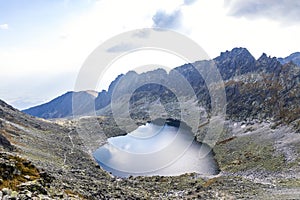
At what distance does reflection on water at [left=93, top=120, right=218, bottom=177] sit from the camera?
92625mm

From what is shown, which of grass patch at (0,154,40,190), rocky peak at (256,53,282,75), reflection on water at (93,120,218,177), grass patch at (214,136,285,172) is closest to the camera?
grass patch at (0,154,40,190)

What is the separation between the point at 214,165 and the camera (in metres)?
96.0

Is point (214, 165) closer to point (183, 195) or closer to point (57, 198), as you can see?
point (183, 195)

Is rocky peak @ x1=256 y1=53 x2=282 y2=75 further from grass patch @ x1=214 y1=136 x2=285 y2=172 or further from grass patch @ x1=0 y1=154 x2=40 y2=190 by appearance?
grass patch @ x1=0 y1=154 x2=40 y2=190

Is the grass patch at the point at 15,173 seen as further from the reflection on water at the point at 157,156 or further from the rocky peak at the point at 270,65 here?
the rocky peak at the point at 270,65

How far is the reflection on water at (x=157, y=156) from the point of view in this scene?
92625 millimetres

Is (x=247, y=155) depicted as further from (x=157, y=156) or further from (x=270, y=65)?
(x=270, y=65)

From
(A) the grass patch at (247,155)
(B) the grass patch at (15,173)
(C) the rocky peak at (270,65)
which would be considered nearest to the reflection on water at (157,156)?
(A) the grass patch at (247,155)


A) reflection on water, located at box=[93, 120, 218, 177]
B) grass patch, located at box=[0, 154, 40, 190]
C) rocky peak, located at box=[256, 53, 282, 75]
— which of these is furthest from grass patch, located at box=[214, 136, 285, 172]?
rocky peak, located at box=[256, 53, 282, 75]

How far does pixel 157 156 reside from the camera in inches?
4363

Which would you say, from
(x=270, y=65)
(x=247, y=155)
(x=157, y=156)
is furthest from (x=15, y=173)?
(x=270, y=65)

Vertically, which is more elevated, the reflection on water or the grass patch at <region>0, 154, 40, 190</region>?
the reflection on water

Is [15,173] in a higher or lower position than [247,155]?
lower

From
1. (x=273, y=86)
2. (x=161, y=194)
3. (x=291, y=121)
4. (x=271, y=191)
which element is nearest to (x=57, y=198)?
(x=161, y=194)
